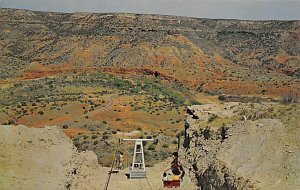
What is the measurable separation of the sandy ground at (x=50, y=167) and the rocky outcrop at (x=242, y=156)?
6.25 feet

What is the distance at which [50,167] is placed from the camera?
20.2 m

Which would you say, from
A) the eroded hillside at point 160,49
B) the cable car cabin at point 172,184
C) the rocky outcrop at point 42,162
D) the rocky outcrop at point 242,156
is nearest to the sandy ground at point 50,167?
the rocky outcrop at point 42,162

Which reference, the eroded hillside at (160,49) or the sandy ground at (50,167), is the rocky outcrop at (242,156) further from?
the eroded hillside at (160,49)

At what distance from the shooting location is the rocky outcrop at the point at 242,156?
16391 mm

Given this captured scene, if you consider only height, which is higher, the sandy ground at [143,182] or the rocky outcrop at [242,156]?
the rocky outcrop at [242,156]

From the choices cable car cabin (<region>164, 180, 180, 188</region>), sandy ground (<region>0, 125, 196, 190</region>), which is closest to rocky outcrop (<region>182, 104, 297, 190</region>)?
cable car cabin (<region>164, 180, 180, 188</region>)

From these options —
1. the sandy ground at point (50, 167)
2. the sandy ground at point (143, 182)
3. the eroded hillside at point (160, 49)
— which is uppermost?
the eroded hillside at point (160, 49)

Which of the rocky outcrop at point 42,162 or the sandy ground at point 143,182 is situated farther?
the sandy ground at point 143,182

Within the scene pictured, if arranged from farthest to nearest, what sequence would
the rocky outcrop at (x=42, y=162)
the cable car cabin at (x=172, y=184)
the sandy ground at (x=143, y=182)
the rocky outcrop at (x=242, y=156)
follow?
the sandy ground at (x=143, y=182) < the cable car cabin at (x=172, y=184) < the rocky outcrop at (x=42, y=162) < the rocky outcrop at (x=242, y=156)

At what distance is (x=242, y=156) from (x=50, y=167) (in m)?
8.05

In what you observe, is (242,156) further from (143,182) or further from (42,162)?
(42,162)

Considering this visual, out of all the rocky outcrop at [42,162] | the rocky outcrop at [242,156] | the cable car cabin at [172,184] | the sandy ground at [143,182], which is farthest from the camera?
the sandy ground at [143,182]

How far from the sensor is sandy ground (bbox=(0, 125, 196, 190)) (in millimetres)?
17900

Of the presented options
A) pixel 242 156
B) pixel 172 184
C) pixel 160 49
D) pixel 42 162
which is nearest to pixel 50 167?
pixel 42 162
